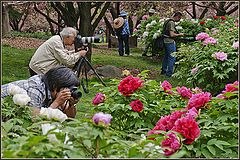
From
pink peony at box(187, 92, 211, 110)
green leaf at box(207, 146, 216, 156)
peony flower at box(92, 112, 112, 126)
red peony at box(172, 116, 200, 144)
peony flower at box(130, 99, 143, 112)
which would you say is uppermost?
peony flower at box(92, 112, 112, 126)

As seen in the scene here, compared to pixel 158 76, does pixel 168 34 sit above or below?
above

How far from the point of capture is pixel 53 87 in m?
3.53

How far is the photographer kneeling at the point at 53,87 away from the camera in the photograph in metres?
3.44

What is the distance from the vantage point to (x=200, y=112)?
272 cm

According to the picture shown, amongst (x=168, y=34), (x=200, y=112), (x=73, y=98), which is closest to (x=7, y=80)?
(x=168, y=34)

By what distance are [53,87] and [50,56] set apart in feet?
8.50

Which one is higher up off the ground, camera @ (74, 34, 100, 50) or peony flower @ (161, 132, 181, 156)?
camera @ (74, 34, 100, 50)

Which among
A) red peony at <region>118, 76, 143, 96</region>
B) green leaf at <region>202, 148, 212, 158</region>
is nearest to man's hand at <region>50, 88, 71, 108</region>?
red peony at <region>118, 76, 143, 96</region>

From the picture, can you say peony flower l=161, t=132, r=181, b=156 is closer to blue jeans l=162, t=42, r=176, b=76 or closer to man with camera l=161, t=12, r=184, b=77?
man with camera l=161, t=12, r=184, b=77

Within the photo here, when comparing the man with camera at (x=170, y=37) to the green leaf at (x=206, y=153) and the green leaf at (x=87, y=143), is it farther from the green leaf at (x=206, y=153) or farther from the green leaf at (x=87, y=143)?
the green leaf at (x=87, y=143)

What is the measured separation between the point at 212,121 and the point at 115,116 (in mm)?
979

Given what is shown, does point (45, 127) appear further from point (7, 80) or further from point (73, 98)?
point (7, 80)

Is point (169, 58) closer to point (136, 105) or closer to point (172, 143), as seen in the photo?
point (136, 105)

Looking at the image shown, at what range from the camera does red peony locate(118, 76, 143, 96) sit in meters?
3.34
